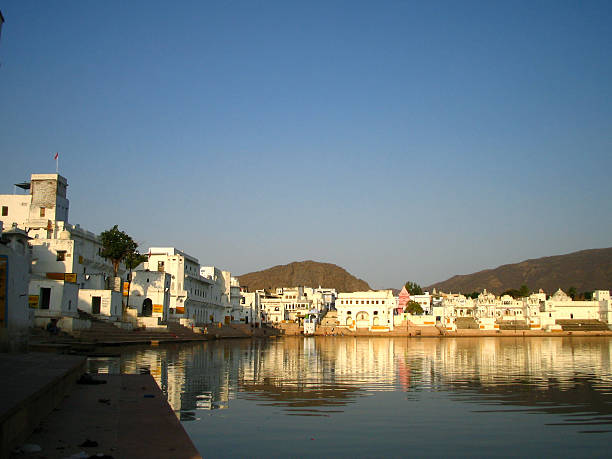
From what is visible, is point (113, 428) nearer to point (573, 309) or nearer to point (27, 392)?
point (27, 392)

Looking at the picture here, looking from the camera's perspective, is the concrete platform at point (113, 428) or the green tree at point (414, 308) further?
the green tree at point (414, 308)

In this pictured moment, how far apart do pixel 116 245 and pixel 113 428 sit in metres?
52.3

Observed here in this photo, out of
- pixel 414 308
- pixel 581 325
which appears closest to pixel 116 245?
pixel 414 308

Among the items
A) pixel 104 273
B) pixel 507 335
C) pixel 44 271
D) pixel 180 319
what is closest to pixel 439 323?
pixel 507 335

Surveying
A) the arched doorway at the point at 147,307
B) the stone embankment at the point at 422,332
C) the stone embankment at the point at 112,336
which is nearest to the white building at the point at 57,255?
the stone embankment at the point at 112,336

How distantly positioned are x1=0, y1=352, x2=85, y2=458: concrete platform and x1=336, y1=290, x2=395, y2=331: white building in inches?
3946

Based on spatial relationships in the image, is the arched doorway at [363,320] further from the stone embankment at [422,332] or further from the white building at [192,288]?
the white building at [192,288]

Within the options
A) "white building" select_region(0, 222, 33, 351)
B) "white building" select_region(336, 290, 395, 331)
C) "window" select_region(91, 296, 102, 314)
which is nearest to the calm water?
"white building" select_region(0, 222, 33, 351)

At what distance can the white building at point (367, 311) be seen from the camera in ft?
374

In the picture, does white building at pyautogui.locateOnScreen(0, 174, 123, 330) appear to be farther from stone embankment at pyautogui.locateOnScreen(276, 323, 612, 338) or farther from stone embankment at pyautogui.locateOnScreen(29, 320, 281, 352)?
stone embankment at pyautogui.locateOnScreen(276, 323, 612, 338)

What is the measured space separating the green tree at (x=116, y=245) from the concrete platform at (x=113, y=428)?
47230mm

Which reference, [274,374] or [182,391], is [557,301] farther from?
[182,391]

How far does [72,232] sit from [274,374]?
1496 inches

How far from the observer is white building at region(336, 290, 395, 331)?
4486 inches
